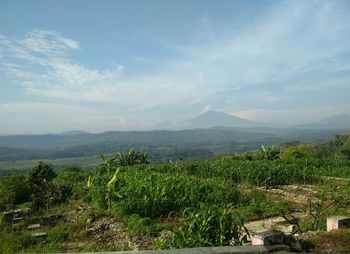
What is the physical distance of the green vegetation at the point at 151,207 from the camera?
6.00 m

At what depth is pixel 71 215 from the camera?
13.0m

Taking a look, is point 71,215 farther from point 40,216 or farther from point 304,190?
point 304,190

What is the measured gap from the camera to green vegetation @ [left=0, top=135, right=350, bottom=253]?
600 centimetres

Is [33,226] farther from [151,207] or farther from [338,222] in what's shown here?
[338,222]

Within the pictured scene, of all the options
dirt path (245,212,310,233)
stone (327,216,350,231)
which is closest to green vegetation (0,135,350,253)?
dirt path (245,212,310,233)

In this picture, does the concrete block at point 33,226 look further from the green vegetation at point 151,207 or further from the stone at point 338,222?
the stone at point 338,222

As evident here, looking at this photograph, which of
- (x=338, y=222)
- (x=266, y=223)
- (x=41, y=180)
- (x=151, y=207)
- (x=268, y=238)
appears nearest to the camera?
(x=268, y=238)

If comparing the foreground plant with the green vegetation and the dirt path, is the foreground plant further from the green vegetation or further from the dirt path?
the dirt path

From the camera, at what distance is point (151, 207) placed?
11867mm

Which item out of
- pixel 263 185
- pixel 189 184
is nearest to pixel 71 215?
pixel 189 184

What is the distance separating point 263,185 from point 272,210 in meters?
7.04

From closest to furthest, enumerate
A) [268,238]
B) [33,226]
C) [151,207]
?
1. [268,238]
2. [33,226]
3. [151,207]

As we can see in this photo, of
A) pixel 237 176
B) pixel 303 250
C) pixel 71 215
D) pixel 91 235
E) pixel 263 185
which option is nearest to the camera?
pixel 303 250

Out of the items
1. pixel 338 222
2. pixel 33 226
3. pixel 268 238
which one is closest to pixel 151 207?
pixel 33 226
